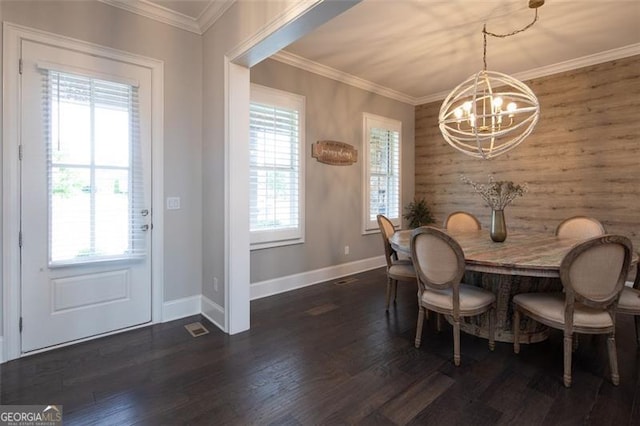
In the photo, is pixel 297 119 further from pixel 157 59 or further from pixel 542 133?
pixel 542 133

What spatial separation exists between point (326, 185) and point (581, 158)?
335 cm

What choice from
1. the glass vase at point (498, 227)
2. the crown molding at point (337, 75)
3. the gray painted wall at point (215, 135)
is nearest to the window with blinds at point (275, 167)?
the crown molding at point (337, 75)

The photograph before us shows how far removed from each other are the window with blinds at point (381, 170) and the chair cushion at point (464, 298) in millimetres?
2521

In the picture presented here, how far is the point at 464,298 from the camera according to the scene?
2.40 meters

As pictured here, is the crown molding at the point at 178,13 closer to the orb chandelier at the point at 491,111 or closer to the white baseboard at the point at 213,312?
the orb chandelier at the point at 491,111

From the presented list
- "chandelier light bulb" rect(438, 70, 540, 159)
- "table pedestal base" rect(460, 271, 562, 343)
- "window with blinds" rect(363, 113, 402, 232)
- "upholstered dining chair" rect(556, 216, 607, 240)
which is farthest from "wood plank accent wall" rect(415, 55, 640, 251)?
"table pedestal base" rect(460, 271, 562, 343)

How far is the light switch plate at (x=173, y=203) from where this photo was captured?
307cm

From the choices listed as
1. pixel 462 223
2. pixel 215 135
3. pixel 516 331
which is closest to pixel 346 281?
pixel 462 223

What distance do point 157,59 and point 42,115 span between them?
1055 millimetres

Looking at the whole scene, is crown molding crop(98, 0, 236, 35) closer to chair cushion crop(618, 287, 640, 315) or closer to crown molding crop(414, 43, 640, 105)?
chair cushion crop(618, 287, 640, 315)

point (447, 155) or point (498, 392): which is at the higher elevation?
point (447, 155)

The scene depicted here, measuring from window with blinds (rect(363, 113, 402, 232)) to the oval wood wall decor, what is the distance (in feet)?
1.18

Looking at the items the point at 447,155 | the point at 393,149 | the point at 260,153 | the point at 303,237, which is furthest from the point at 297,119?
the point at 447,155

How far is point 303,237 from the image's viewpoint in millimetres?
4199
